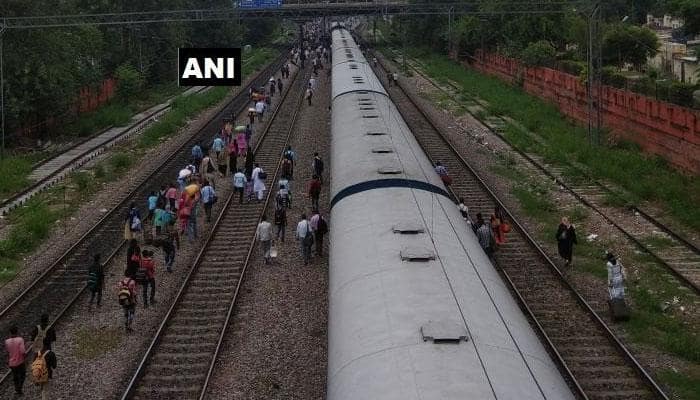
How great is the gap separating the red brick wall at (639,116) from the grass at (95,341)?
19.6 m

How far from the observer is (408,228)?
10.6m

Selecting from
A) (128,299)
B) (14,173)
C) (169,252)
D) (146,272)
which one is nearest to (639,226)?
(169,252)

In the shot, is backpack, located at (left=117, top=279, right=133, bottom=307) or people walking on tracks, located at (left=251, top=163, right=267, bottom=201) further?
people walking on tracks, located at (left=251, top=163, right=267, bottom=201)

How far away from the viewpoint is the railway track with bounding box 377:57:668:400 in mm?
11312

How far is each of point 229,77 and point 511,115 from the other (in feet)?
74.6

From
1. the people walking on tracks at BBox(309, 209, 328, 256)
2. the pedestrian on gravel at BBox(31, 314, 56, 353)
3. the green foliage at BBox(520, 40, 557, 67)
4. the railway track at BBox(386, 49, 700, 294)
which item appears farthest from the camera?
the green foliage at BBox(520, 40, 557, 67)

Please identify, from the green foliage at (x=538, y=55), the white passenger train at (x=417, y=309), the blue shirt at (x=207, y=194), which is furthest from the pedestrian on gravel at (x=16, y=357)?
the green foliage at (x=538, y=55)

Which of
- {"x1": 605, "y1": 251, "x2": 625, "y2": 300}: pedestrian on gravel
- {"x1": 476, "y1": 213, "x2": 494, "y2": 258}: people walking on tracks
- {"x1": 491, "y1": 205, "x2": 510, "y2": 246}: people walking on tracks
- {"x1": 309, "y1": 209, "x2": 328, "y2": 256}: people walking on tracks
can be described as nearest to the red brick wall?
{"x1": 491, "y1": 205, "x2": 510, "y2": 246}: people walking on tracks

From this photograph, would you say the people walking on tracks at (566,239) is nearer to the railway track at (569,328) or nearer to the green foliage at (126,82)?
the railway track at (569,328)

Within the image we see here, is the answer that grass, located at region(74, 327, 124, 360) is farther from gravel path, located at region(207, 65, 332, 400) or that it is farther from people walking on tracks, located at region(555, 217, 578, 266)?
people walking on tracks, located at region(555, 217, 578, 266)

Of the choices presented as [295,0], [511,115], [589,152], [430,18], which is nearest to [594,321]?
[589,152]

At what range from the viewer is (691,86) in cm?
2747

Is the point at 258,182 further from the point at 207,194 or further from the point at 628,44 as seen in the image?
the point at 628,44

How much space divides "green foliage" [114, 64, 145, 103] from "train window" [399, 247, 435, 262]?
4083 centimetres
